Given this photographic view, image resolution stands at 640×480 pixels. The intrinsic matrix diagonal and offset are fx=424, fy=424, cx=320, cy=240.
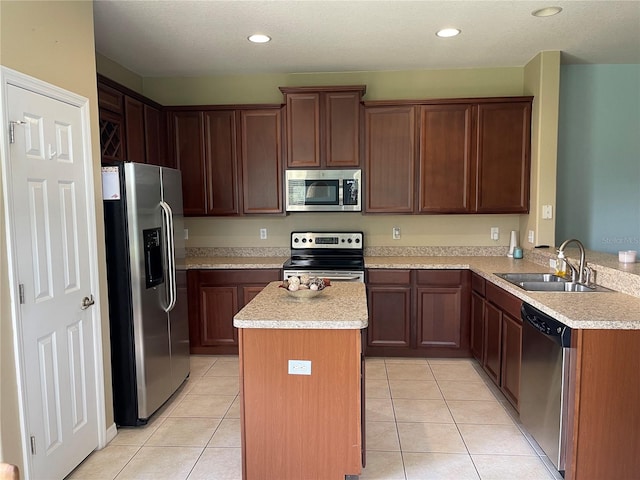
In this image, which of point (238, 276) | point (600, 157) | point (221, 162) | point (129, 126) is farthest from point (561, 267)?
point (129, 126)

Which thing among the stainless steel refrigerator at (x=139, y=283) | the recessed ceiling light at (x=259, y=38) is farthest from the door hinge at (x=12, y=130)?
the recessed ceiling light at (x=259, y=38)

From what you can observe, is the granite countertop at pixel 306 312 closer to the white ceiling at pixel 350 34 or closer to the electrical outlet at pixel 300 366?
the electrical outlet at pixel 300 366

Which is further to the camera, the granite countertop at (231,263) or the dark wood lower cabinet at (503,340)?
the granite countertop at (231,263)

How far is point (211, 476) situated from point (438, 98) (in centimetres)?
358

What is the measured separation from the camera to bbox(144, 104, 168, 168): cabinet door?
3.70 metres

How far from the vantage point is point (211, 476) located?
2.23 metres

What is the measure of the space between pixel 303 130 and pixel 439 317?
6.95 feet

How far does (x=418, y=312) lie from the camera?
3.83 meters

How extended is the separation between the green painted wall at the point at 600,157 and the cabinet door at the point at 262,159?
2688mm

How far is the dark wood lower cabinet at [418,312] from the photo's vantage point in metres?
3.79

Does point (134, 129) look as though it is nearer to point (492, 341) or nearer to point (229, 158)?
point (229, 158)

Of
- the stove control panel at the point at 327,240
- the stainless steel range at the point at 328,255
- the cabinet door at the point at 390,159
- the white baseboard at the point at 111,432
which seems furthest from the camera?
the stove control panel at the point at 327,240

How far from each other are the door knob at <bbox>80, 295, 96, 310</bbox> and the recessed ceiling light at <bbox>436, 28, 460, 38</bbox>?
118 inches

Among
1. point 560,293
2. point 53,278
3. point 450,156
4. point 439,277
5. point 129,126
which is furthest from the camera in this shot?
point 450,156
